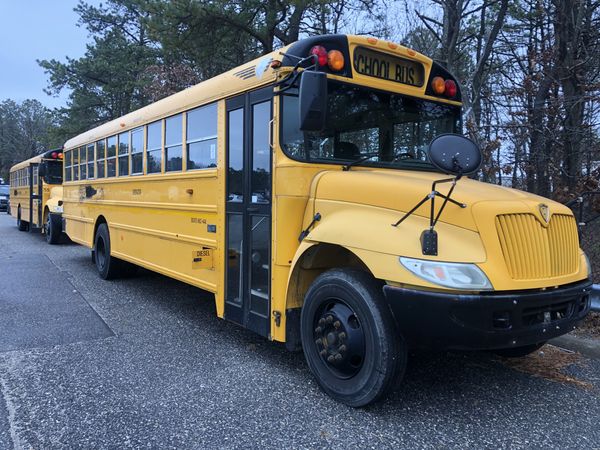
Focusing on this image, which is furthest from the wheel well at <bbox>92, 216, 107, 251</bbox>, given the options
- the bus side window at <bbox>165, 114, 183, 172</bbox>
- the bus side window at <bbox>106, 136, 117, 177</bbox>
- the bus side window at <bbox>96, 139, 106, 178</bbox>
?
the bus side window at <bbox>165, 114, 183, 172</bbox>

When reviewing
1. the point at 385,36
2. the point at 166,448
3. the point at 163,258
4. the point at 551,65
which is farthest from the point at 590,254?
the point at 385,36

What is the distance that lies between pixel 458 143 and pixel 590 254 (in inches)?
169

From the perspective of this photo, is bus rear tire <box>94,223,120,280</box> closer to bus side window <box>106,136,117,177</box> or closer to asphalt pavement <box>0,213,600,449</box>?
bus side window <box>106,136,117,177</box>

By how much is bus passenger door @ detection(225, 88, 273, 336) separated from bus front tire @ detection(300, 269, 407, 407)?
0.55m

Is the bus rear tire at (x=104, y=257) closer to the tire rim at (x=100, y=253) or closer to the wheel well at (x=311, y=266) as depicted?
the tire rim at (x=100, y=253)

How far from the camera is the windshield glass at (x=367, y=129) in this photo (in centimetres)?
356

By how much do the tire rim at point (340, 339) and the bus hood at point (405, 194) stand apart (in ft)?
2.33

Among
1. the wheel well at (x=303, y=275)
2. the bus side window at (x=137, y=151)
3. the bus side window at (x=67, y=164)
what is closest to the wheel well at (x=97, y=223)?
the bus side window at (x=137, y=151)

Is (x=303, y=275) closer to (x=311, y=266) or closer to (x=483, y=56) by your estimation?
(x=311, y=266)

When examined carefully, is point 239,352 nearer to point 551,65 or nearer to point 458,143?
point 458,143

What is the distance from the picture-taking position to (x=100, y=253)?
7793 mm

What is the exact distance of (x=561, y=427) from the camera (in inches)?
116

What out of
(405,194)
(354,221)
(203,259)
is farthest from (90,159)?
(405,194)

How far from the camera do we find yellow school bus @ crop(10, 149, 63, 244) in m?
12.5
